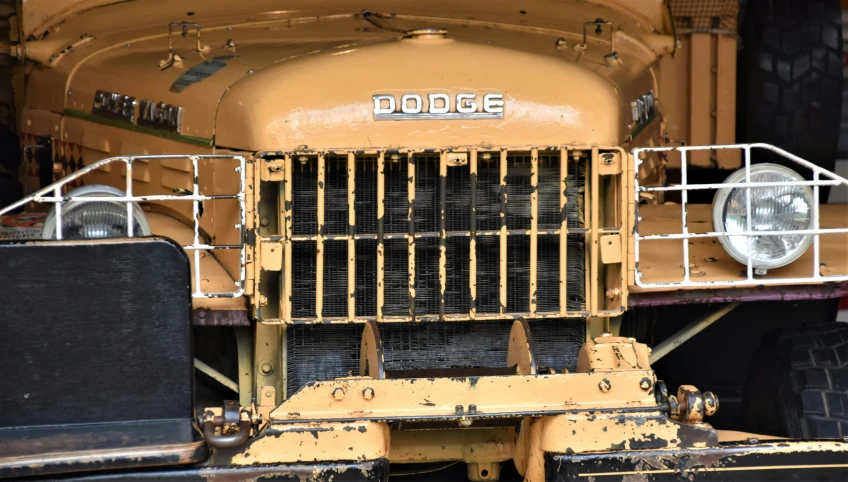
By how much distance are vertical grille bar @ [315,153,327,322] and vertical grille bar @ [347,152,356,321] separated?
81 mm

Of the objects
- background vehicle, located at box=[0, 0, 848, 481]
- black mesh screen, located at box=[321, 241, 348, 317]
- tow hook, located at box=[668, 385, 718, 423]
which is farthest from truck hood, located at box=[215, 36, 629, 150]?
tow hook, located at box=[668, 385, 718, 423]

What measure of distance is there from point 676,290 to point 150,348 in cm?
176

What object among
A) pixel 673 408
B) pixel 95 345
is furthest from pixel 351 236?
pixel 673 408

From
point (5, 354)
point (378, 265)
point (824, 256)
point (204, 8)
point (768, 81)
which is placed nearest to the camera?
point (5, 354)

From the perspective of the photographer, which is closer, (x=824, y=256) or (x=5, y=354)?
(x=5, y=354)

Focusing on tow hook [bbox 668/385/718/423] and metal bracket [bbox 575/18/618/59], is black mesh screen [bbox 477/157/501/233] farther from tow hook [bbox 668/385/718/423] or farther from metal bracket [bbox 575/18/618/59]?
metal bracket [bbox 575/18/618/59]

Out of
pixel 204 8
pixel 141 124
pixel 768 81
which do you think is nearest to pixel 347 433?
pixel 141 124

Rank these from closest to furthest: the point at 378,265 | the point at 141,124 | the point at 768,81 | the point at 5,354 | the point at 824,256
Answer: the point at 5,354
the point at 378,265
the point at 824,256
the point at 141,124
the point at 768,81

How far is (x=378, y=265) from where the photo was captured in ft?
14.2

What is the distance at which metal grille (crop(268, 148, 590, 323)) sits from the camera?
4.31 metres

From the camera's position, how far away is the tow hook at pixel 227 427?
3826 millimetres

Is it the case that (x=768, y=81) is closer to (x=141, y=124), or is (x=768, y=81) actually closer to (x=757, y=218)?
(x=757, y=218)

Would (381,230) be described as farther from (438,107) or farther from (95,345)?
(95,345)

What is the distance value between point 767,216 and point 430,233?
42.3 inches
